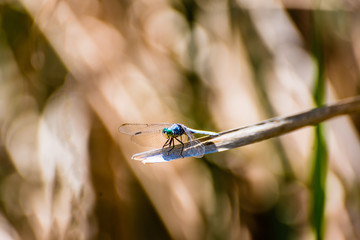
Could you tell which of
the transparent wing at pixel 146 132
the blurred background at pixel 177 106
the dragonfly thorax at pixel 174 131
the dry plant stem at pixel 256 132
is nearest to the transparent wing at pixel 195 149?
the dry plant stem at pixel 256 132

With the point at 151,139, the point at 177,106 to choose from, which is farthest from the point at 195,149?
the point at 177,106

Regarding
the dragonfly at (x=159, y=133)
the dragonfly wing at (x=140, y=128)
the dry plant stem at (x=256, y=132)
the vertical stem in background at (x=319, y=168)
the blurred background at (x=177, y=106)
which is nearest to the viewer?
the dry plant stem at (x=256, y=132)

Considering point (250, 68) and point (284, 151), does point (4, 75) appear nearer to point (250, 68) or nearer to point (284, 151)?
point (250, 68)

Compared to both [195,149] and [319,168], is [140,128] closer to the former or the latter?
[195,149]

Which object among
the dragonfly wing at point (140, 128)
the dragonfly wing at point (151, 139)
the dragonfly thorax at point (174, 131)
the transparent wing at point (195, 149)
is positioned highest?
the dragonfly wing at point (140, 128)

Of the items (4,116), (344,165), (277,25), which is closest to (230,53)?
(277,25)

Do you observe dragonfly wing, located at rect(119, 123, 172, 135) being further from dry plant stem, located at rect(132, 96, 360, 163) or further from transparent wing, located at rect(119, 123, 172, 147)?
dry plant stem, located at rect(132, 96, 360, 163)

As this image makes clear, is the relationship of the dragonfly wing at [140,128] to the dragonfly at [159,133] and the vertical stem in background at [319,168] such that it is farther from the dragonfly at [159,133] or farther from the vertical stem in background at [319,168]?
the vertical stem in background at [319,168]

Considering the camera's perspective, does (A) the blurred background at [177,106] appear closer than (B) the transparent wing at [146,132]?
No
